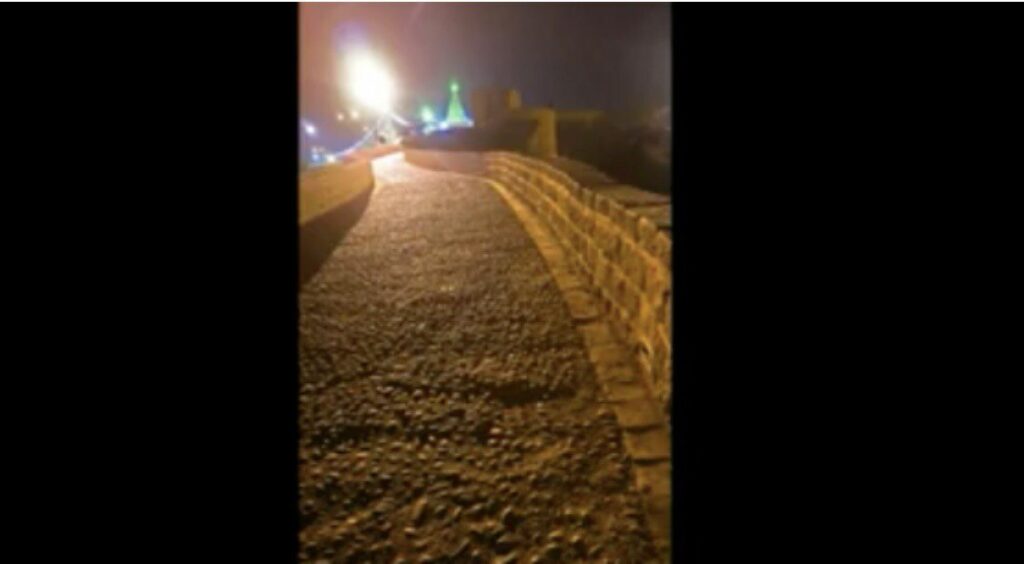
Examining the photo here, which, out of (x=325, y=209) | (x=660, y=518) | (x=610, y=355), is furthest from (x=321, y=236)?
(x=660, y=518)

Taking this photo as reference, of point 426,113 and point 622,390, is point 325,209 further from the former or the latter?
point 426,113

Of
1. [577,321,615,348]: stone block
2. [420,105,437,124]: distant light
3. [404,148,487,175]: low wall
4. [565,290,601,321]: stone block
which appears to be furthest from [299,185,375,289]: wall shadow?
[420,105,437,124]: distant light

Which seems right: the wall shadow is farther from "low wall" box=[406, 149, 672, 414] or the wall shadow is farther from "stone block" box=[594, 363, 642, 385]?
"stone block" box=[594, 363, 642, 385]

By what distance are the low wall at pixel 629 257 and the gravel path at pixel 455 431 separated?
37cm

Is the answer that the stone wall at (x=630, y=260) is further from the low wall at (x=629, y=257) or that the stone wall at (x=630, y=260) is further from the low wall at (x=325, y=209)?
the low wall at (x=325, y=209)

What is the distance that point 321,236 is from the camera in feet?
23.1

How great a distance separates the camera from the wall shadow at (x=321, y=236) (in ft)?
20.1

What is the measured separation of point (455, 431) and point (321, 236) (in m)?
4.52

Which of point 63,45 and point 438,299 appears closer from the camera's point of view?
point 63,45
